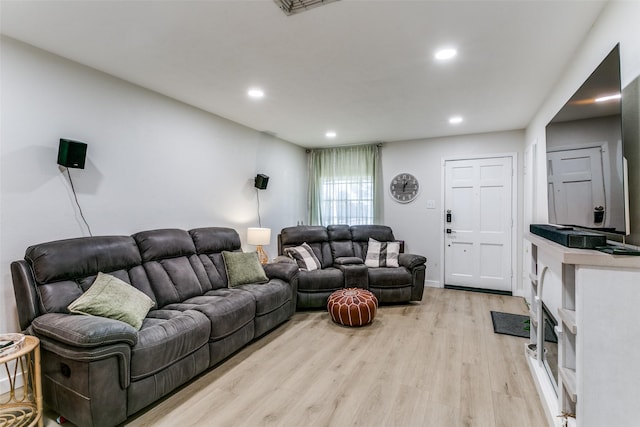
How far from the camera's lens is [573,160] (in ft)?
6.25

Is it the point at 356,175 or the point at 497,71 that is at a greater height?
the point at 497,71

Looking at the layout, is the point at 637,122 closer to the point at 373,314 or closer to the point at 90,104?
the point at 373,314

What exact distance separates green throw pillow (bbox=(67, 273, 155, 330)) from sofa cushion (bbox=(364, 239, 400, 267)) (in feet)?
10.0

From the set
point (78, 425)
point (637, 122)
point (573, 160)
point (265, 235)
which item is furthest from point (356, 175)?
point (78, 425)

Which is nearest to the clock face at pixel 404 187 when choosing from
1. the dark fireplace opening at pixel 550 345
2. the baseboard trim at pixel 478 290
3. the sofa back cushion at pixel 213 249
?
the baseboard trim at pixel 478 290

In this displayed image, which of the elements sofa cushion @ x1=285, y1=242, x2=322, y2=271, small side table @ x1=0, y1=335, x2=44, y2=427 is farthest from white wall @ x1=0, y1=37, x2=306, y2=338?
sofa cushion @ x1=285, y1=242, x2=322, y2=271

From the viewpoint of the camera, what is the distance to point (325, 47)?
2.28m

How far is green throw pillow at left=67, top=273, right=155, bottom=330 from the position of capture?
2072mm

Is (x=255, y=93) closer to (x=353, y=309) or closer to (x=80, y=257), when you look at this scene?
(x=80, y=257)

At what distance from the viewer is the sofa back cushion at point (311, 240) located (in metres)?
4.66

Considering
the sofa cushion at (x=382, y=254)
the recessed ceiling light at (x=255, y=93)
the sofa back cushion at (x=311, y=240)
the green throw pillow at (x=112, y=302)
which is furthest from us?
the sofa back cushion at (x=311, y=240)

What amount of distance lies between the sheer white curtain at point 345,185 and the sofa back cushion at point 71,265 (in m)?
3.69

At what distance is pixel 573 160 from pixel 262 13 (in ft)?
6.96

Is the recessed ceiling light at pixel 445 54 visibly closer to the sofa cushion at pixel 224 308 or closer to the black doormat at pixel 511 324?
the sofa cushion at pixel 224 308
